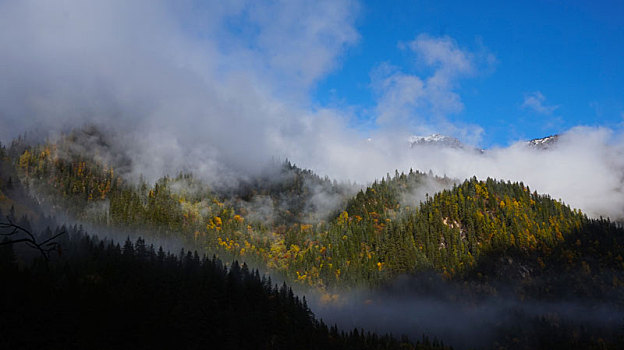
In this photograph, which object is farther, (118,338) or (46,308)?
(118,338)

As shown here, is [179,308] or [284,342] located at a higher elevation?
[179,308]

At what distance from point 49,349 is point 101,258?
46.4 meters

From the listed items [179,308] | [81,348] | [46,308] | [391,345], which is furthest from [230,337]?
[391,345]

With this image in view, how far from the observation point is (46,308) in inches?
4045

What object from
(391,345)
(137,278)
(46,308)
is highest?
(137,278)

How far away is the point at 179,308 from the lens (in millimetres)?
135625

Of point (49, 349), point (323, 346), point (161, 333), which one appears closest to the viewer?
point (49, 349)

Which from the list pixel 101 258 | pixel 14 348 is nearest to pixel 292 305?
pixel 101 258

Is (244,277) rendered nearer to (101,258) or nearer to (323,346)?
(323,346)

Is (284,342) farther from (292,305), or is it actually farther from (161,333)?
(161,333)

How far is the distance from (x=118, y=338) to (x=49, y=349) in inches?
725

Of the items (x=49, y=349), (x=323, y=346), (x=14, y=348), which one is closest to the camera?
(x=14, y=348)

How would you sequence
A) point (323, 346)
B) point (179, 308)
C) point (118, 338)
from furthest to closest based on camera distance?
point (323, 346), point (179, 308), point (118, 338)

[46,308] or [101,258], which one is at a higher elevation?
[101,258]
